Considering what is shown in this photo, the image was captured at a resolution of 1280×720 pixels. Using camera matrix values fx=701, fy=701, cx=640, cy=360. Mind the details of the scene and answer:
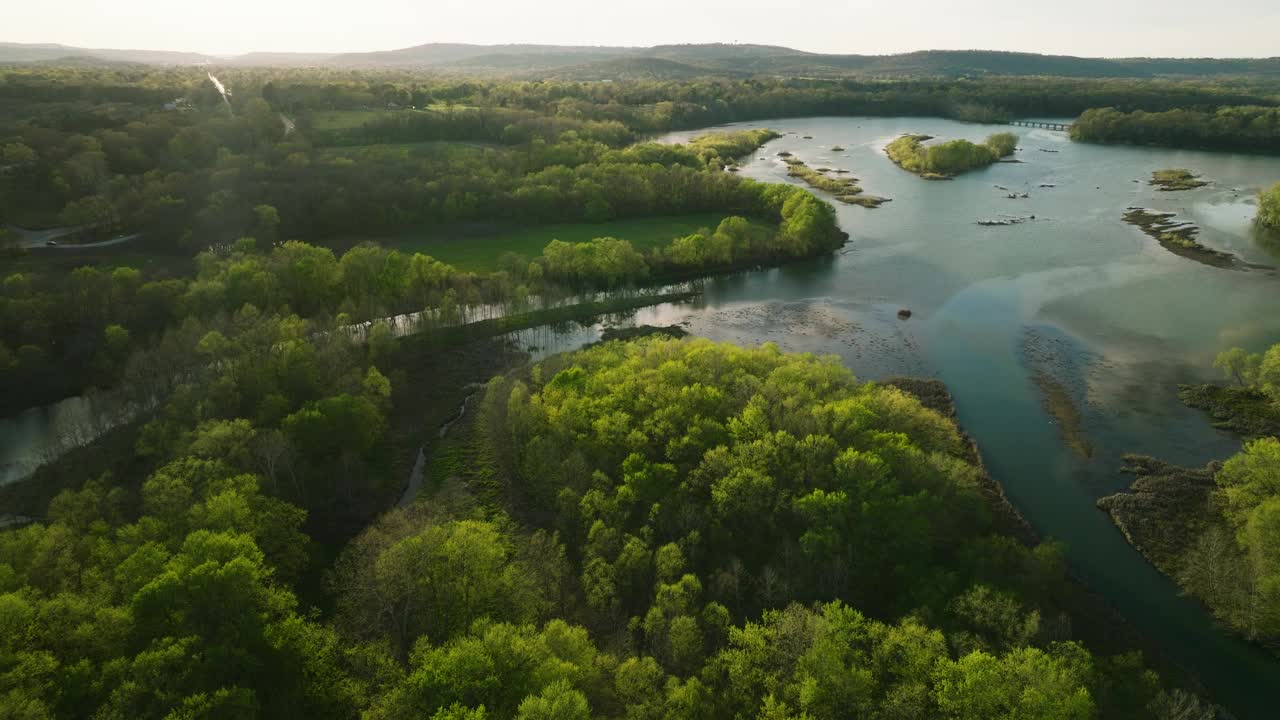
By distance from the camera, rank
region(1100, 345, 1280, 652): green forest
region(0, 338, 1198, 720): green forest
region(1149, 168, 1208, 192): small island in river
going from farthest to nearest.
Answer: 1. region(1149, 168, 1208, 192): small island in river
2. region(1100, 345, 1280, 652): green forest
3. region(0, 338, 1198, 720): green forest

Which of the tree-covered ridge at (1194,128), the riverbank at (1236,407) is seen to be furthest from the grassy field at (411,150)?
the tree-covered ridge at (1194,128)

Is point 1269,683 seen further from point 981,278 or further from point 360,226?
point 360,226

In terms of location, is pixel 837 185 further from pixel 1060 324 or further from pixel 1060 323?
pixel 1060 324

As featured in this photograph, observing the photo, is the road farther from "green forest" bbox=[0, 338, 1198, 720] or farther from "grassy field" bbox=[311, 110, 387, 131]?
"green forest" bbox=[0, 338, 1198, 720]

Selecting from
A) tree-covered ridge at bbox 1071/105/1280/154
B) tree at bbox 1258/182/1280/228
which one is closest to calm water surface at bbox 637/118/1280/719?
tree at bbox 1258/182/1280/228

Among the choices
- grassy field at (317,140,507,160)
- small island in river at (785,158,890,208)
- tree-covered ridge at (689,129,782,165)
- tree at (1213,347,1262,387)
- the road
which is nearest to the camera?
tree at (1213,347,1262,387)

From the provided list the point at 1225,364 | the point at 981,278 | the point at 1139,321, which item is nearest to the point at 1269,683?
the point at 1225,364

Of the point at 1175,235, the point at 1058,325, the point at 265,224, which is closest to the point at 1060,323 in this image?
the point at 1058,325
